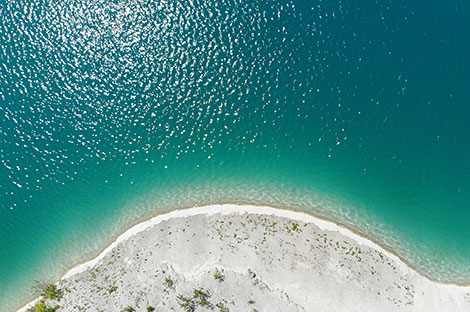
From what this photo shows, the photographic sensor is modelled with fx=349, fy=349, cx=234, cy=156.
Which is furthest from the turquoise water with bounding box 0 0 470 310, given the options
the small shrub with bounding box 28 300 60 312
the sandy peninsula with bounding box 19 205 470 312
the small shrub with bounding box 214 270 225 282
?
the small shrub with bounding box 214 270 225 282

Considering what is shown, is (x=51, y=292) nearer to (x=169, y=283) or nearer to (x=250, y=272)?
(x=169, y=283)

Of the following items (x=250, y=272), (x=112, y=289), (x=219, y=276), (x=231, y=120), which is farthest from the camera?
(x=231, y=120)

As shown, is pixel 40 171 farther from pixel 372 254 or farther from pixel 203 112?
pixel 372 254

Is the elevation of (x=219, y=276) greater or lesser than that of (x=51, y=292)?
greater

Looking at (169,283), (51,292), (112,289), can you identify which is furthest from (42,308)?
(169,283)

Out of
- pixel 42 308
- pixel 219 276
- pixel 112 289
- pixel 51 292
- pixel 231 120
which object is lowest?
pixel 42 308

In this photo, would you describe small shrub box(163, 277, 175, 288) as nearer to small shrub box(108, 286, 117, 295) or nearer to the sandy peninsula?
the sandy peninsula

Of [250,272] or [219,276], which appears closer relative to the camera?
[219,276]
